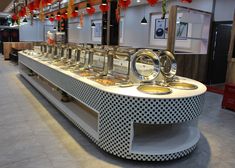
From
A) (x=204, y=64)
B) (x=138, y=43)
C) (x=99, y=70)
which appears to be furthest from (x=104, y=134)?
(x=138, y=43)

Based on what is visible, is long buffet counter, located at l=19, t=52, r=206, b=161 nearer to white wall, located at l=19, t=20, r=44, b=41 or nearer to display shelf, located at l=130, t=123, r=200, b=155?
display shelf, located at l=130, t=123, r=200, b=155

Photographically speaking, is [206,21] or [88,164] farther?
[206,21]

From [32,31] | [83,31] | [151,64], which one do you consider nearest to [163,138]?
[151,64]

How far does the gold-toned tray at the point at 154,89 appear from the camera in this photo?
9.33ft

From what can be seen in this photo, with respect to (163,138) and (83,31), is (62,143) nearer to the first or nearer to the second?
(163,138)

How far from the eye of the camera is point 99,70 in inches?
A: 165

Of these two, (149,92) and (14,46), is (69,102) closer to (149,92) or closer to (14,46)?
(149,92)

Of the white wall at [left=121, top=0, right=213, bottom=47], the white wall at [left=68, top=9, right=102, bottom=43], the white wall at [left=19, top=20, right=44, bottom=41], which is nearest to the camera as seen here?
the white wall at [left=121, top=0, right=213, bottom=47]

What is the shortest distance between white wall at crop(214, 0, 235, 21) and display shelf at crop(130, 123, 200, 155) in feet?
18.7

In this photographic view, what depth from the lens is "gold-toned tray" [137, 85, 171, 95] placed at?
284 centimetres

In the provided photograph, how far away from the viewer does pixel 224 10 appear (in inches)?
313

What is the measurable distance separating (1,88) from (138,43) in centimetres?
818

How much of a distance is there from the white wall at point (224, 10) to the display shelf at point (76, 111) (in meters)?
6.18

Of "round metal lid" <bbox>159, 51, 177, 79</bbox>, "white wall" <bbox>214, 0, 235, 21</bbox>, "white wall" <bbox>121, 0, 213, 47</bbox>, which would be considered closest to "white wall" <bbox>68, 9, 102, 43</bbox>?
"white wall" <bbox>121, 0, 213, 47</bbox>
